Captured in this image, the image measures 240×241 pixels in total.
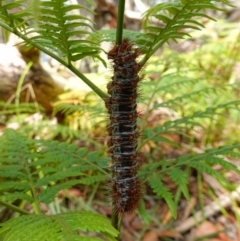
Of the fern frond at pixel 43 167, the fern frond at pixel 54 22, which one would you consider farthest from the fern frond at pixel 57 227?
the fern frond at pixel 54 22

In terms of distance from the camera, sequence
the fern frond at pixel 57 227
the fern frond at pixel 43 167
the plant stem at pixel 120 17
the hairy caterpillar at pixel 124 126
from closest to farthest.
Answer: the fern frond at pixel 57 227 → the plant stem at pixel 120 17 → the hairy caterpillar at pixel 124 126 → the fern frond at pixel 43 167

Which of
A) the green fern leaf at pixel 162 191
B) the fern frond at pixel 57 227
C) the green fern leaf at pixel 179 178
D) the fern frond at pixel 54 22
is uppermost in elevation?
the fern frond at pixel 54 22

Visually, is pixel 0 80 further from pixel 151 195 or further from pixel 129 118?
pixel 129 118

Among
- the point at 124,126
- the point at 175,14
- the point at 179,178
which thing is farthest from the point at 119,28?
the point at 179,178

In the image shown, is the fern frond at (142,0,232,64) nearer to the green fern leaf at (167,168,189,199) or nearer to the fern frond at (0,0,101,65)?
the fern frond at (0,0,101,65)

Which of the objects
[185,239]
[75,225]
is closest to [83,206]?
[185,239]

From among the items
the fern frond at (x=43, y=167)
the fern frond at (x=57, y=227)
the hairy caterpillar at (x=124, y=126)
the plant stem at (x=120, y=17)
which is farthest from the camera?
the fern frond at (x=43, y=167)

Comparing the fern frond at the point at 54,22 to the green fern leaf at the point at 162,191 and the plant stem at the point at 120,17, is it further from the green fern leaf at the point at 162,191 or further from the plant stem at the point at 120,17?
the green fern leaf at the point at 162,191

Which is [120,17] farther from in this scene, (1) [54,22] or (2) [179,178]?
(2) [179,178]
